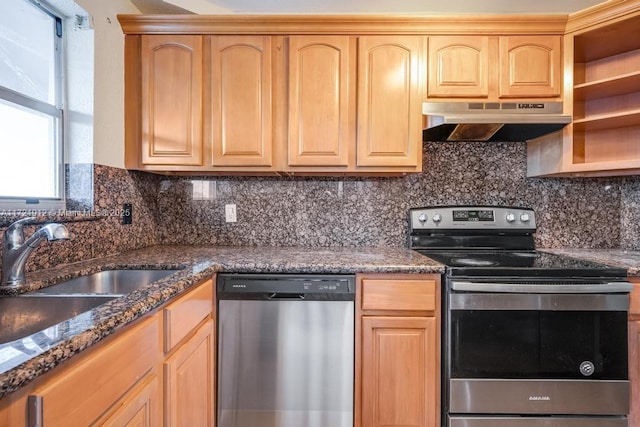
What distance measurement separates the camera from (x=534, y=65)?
5.92 feet

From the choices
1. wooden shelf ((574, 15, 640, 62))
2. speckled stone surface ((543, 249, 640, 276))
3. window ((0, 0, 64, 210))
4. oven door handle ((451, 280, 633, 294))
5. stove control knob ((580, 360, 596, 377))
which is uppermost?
wooden shelf ((574, 15, 640, 62))

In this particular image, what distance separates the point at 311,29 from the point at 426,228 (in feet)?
4.42

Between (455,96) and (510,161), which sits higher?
(455,96)

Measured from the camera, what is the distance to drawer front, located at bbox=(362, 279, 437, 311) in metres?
1.51

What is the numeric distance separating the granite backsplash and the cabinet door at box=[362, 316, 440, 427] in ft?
2.41

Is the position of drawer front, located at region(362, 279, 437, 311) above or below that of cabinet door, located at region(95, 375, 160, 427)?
above

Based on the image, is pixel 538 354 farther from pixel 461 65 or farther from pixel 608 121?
pixel 461 65

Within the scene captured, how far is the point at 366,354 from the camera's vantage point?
1.51 metres

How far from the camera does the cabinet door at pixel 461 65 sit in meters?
1.81

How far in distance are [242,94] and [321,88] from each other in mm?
442

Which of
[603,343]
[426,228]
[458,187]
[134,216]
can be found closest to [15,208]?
[134,216]

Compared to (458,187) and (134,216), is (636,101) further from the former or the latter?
(134,216)

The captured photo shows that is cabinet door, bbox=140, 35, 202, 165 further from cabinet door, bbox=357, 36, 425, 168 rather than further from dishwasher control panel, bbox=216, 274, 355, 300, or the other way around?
cabinet door, bbox=357, 36, 425, 168

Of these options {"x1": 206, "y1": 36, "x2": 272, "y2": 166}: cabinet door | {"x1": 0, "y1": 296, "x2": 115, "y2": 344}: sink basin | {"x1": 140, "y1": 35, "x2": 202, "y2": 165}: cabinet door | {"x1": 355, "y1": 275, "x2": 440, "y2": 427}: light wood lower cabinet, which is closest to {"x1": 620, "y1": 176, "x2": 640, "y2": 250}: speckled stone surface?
{"x1": 355, "y1": 275, "x2": 440, "y2": 427}: light wood lower cabinet
